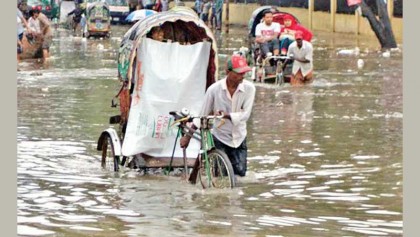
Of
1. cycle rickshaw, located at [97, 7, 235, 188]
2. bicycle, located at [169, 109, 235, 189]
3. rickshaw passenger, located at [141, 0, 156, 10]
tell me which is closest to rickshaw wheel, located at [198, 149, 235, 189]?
bicycle, located at [169, 109, 235, 189]

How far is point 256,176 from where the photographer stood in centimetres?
1294

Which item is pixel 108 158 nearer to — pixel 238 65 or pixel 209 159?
pixel 209 159

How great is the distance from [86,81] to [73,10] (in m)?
26.0

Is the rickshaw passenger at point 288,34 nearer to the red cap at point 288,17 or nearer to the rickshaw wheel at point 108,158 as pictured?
the red cap at point 288,17

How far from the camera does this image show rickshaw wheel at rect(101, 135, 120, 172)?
12995 mm

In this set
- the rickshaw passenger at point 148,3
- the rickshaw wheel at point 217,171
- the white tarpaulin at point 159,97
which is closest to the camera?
the rickshaw wheel at point 217,171

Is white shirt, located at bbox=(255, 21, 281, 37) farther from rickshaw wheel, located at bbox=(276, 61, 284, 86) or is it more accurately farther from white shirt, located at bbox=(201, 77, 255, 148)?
white shirt, located at bbox=(201, 77, 255, 148)

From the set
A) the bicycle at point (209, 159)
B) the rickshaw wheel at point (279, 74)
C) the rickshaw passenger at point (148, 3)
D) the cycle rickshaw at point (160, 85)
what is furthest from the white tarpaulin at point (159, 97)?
the rickshaw passenger at point (148, 3)

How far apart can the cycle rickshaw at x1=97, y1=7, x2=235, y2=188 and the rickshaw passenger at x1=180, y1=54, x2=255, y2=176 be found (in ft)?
2.94

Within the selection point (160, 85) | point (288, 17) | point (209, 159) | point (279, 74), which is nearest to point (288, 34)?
point (288, 17)

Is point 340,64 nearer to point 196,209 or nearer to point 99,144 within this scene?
point 99,144

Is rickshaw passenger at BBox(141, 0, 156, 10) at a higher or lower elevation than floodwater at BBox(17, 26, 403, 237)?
higher

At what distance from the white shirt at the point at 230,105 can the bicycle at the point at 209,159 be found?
0.14 m

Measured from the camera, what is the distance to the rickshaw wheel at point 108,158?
13.0 meters
